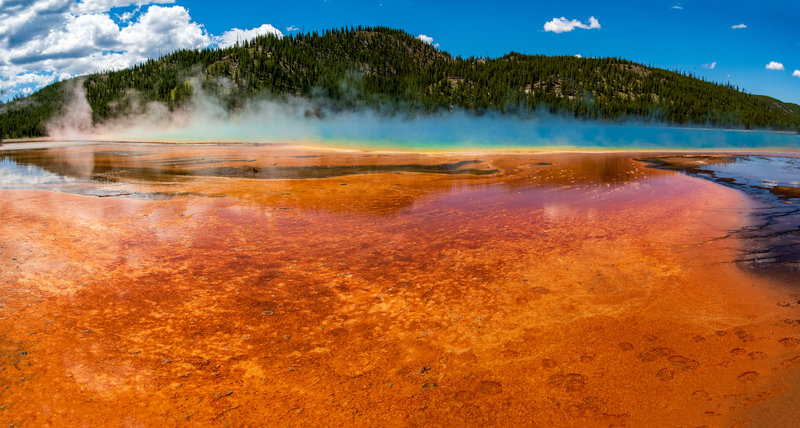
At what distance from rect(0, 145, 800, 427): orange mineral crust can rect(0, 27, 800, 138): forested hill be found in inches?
3778

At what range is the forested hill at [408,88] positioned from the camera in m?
105

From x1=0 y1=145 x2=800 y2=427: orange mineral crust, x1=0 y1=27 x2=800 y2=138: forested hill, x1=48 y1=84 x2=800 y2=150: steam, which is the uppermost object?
x1=0 y1=27 x2=800 y2=138: forested hill

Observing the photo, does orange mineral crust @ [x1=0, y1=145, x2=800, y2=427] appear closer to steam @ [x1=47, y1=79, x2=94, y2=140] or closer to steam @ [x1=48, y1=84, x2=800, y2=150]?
steam @ [x1=48, y1=84, x2=800, y2=150]

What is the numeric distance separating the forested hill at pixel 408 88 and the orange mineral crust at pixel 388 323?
9596 cm

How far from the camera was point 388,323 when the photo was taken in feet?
17.8

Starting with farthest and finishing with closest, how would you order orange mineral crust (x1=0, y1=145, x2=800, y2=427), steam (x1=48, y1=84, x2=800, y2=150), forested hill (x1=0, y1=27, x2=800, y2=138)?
forested hill (x1=0, y1=27, x2=800, y2=138) < steam (x1=48, y1=84, x2=800, y2=150) < orange mineral crust (x1=0, y1=145, x2=800, y2=427)

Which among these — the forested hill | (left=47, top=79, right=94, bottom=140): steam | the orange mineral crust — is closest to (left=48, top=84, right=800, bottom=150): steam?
(left=47, top=79, right=94, bottom=140): steam

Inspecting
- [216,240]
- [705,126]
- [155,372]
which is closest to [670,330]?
[155,372]

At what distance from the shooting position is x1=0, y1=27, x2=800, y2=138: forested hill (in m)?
105

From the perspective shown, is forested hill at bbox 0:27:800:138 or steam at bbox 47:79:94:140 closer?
steam at bbox 47:79:94:140

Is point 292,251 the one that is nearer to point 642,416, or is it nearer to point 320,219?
point 320,219

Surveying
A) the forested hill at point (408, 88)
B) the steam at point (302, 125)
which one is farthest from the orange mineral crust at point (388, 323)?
the forested hill at point (408, 88)

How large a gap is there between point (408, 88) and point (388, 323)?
107260 millimetres

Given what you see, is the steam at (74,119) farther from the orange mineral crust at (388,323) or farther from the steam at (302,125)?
the orange mineral crust at (388,323)
